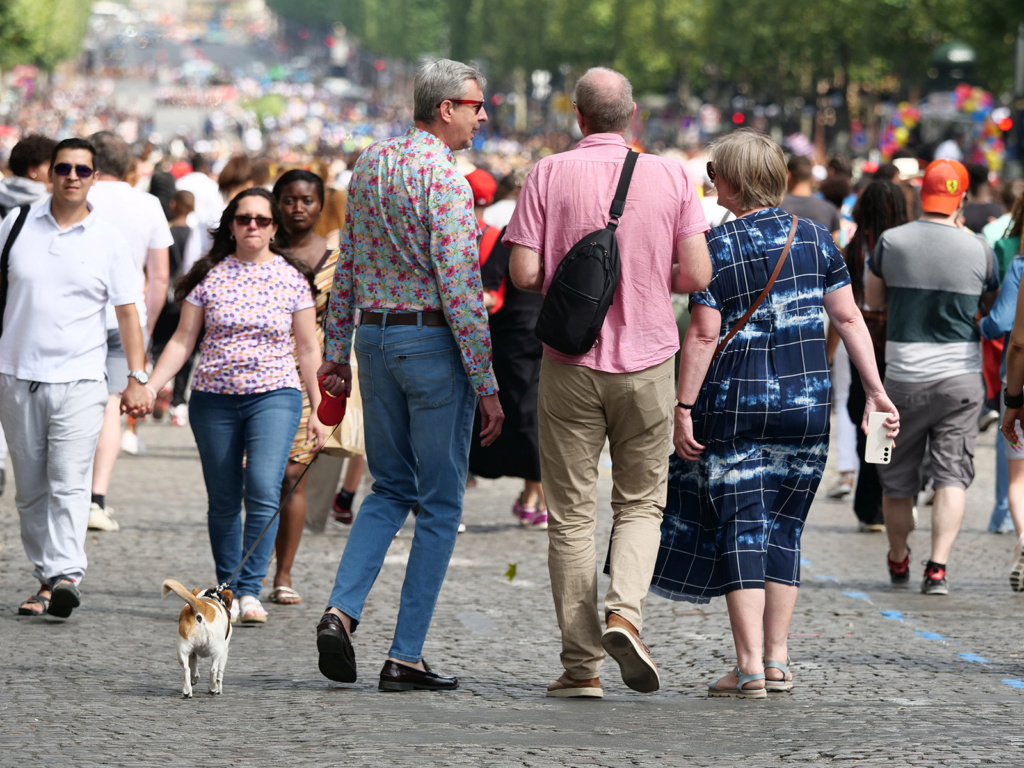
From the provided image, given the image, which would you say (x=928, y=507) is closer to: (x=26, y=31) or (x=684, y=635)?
(x=684, y=635)

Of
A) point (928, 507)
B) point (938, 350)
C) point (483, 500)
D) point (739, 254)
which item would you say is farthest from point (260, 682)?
point (928, 507)

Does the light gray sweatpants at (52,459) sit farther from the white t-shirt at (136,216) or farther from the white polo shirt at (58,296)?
the white t-shirt at (136,216)

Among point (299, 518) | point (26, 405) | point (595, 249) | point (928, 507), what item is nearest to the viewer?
point (595, 249)

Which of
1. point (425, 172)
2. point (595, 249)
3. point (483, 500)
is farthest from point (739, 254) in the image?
point (483, 500)

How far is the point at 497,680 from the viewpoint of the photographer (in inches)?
241

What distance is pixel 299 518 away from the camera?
25.1 feet

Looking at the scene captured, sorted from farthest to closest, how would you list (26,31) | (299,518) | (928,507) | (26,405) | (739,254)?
(26,31) → (928,507) → (299,518) → (26,405) → (739,254)

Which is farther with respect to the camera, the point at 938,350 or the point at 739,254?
the point at 938,350

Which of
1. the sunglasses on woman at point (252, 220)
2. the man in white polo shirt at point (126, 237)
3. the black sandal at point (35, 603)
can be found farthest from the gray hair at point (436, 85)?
the man in white polo shirt at point (126, 237)

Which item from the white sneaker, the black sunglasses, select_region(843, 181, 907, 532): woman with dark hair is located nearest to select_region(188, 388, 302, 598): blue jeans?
the black sunglasses

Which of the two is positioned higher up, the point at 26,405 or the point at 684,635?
the point at 26,405

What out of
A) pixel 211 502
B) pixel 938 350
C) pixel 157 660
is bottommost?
pixel 157 660

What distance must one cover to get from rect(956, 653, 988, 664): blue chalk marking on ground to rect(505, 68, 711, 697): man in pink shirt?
1.55 meters

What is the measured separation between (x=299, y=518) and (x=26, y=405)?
129 cm
